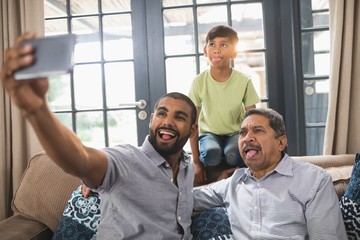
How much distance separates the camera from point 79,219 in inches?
62.8

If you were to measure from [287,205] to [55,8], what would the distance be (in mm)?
2321

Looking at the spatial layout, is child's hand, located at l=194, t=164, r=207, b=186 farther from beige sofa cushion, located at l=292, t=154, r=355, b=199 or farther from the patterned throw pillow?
the patterned throw pillow

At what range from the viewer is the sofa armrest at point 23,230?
1.55 metres

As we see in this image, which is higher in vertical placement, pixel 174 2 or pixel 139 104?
pixel 174 2

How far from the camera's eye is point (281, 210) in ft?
4.50

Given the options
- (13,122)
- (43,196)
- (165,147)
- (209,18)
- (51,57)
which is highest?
(209,18)

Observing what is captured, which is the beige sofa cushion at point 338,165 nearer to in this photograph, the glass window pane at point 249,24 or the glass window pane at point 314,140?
the glass window pane at point 314,140

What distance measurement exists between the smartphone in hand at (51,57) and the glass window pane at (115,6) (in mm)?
2213

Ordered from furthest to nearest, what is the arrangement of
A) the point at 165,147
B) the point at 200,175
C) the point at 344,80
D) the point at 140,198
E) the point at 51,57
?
1. the point at 344,80
2. the point at 200,175
3. the point at 165,147
4. the point at 140,198
5. the point at 51,57

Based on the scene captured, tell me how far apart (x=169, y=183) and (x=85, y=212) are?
509mm

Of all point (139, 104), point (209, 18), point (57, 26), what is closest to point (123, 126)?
point (139, 104)

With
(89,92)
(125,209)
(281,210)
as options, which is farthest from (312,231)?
(89,92)

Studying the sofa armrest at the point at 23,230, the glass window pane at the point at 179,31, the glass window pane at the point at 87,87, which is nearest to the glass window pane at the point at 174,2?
the glass window pane at the point at 179,31

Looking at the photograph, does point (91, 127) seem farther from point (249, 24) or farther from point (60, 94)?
point (249, 24)
